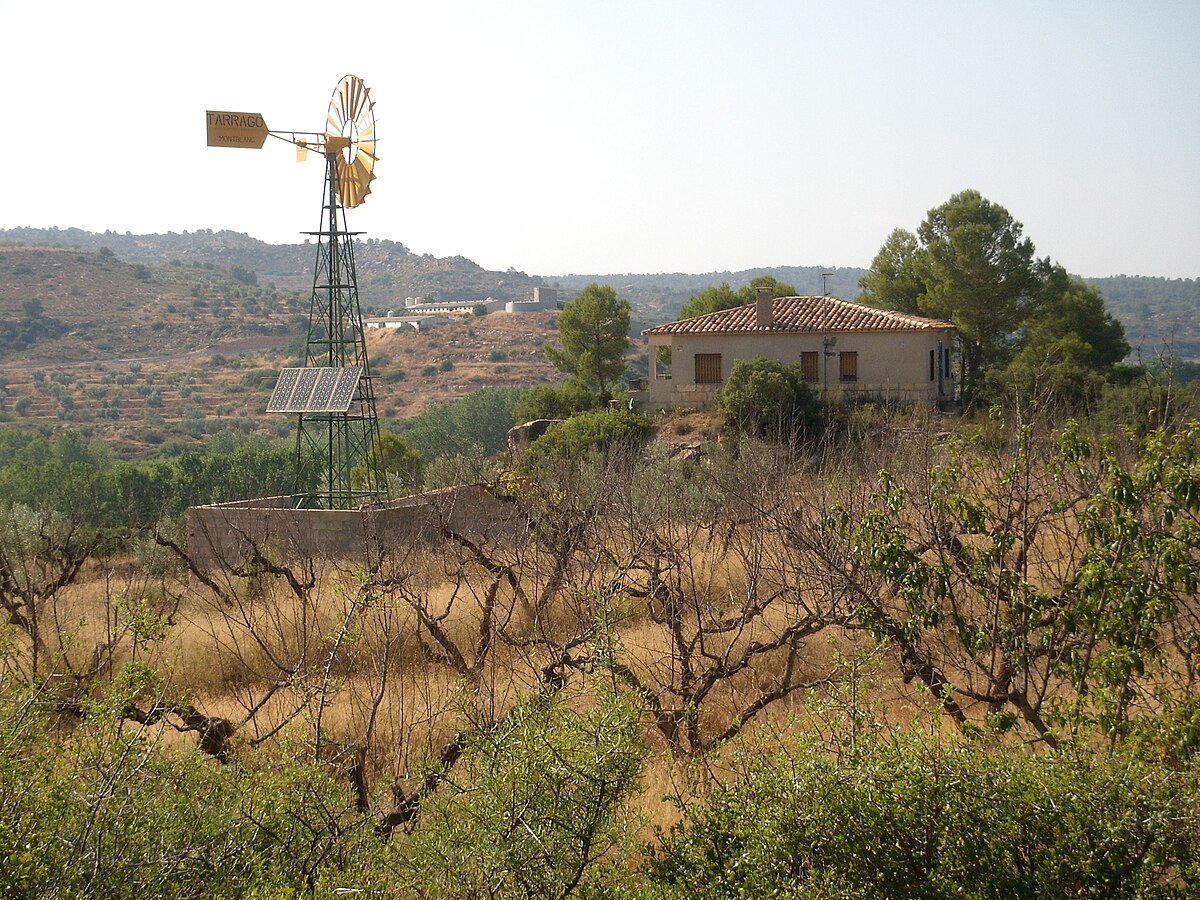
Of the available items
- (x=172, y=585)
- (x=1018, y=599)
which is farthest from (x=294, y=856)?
(x=172, y=585)

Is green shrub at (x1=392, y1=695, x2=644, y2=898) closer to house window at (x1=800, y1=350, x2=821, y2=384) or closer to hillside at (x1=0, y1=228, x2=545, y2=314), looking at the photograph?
house window at (x1=800, y1=350, x2=821, y2=384)

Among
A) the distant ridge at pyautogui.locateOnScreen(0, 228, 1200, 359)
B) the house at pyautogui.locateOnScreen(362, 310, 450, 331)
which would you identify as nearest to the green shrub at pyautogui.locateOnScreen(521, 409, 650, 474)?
the house at pyautogui.locateOnScreen(362, 310, 450, 331)

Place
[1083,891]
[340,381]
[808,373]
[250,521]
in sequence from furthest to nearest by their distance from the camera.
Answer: [808,373]
[340,381]
[250,521]
[1083,891]

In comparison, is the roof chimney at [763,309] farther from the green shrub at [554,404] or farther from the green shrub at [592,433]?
the green shrub at [554,404]

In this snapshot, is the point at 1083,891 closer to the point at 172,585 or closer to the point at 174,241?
the point at 172,585

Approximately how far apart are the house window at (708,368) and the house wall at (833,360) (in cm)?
12

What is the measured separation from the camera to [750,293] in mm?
37969

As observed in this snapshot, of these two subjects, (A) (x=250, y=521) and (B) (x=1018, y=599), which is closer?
(B) (x=1018, y=599)

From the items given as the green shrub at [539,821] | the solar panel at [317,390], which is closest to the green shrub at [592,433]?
the solar panel at [317,390]

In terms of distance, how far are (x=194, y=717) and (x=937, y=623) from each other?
4.53 metres

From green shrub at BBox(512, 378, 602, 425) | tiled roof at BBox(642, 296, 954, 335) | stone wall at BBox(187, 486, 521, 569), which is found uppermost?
tiled roof at BBox(642, 296, 954, 335)

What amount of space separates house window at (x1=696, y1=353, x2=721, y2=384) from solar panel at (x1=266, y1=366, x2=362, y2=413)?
11671mm

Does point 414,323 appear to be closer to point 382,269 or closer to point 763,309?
point 763,309

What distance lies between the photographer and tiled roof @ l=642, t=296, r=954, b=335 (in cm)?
2875
